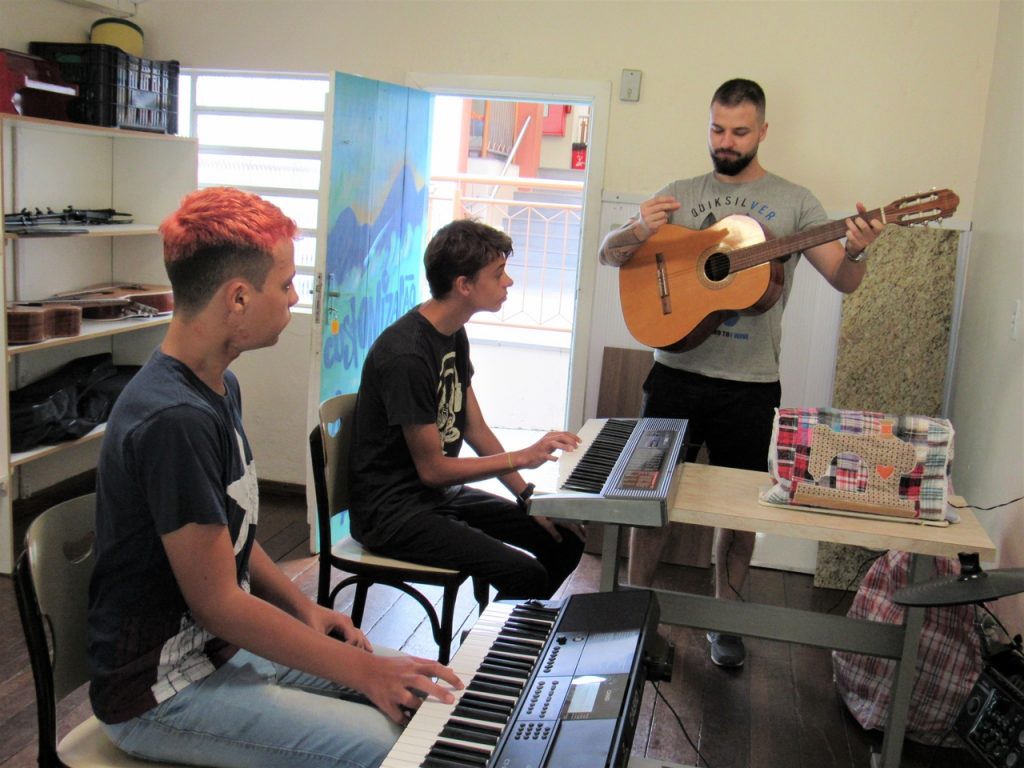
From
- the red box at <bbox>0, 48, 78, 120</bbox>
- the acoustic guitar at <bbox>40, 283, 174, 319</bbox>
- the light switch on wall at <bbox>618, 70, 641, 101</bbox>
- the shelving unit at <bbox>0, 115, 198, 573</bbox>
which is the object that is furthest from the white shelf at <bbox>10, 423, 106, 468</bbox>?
the light switch on wall at <bbox>618, 70, 641, 101</bbox>

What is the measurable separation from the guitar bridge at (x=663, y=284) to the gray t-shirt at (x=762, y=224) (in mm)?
84

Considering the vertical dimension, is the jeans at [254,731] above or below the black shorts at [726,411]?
below

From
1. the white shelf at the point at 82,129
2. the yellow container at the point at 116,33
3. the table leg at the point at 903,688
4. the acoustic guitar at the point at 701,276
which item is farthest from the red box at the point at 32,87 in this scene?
the table leg at the point at 903,688

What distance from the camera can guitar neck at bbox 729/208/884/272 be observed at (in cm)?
270

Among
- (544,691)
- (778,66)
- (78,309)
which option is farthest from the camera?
(778,66)

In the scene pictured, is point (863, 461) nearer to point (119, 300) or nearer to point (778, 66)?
point (778, 66)

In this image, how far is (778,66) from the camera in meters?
3.71

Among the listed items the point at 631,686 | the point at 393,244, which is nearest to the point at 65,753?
the point at 631,686

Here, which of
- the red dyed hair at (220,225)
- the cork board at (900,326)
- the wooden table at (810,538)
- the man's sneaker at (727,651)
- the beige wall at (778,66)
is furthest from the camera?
the cork board at (900,326)

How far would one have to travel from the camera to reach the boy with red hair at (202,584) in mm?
1383

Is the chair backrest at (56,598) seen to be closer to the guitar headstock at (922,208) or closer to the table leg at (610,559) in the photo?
the table leg at (610,559)

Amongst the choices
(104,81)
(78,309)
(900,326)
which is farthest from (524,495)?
(104,81)

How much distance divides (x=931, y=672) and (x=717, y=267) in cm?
126

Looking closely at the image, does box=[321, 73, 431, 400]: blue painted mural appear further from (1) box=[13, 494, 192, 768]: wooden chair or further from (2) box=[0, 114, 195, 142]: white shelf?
(1) box=[13, 494, 192, 768]: wooden chair
